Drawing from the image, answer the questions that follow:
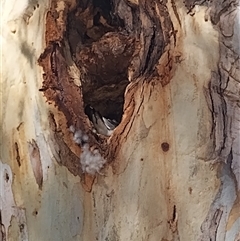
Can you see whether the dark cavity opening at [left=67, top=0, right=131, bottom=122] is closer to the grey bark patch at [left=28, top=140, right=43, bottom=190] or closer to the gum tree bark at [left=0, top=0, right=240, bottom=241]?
the gum tree bark at [left=0, top=0, right=240, bottom=241]

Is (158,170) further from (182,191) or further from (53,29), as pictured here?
(53,29)

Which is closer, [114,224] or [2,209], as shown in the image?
[114,224]

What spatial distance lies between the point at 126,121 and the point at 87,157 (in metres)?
0.09

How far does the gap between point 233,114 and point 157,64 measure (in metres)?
0.14

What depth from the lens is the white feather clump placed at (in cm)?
78

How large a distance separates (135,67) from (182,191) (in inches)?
8.4

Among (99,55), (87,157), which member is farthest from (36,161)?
(99,55)

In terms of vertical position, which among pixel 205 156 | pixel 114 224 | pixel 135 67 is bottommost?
pixel 114 224

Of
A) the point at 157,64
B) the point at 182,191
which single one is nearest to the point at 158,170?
the point at 182,191

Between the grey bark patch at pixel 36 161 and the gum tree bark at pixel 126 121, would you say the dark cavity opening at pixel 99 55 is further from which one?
the grey bark patch at pixel 36 161

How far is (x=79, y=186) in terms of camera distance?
2.60 feet

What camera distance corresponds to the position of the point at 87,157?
0.78m

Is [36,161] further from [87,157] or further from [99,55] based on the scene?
[99,55]

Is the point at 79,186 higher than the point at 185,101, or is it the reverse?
the point at 185,101
